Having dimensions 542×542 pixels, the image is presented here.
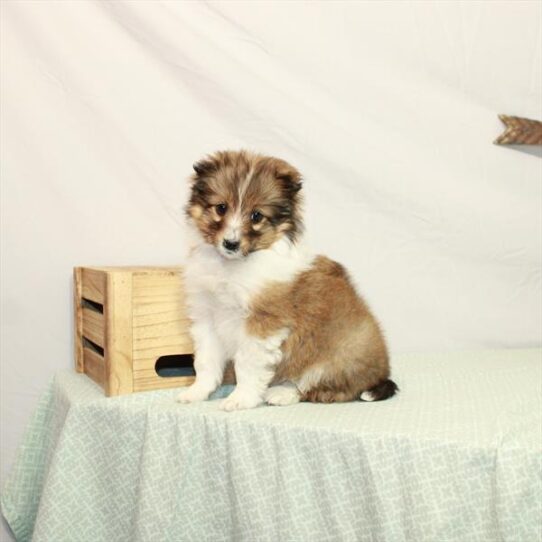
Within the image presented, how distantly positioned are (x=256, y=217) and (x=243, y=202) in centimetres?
6

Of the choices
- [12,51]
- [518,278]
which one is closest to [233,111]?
[12,51]

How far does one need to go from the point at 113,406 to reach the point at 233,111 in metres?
1.40


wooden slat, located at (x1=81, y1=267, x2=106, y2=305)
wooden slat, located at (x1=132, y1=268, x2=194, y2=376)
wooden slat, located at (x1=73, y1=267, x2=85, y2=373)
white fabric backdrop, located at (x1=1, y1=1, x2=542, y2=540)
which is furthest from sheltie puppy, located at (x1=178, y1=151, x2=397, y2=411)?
white fabric backdrop, located at (x1=1, y1=1, x2=542, y2=540)

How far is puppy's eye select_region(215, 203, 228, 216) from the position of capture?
6.60 ft

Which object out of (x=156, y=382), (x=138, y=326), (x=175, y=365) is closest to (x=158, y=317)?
(x=138, y=326)

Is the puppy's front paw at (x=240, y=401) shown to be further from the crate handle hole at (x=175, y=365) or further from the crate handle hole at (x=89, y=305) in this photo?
the crate handle hole at (x=89, y=305)

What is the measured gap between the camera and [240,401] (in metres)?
2.01

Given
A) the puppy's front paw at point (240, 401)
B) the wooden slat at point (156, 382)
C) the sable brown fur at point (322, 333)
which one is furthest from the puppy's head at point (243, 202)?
the wooden slat at point (156, 382)

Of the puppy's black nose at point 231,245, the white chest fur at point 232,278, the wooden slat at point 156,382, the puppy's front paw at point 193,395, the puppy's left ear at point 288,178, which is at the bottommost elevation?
the wooden slat at point 156,382

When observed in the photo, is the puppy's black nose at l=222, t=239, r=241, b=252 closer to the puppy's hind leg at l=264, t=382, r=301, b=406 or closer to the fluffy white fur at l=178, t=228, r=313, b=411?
the fluffy white fur at l=178, t=228, r=313, b=411

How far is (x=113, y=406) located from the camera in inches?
81.7

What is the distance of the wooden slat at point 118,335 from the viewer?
→ 2207 mm

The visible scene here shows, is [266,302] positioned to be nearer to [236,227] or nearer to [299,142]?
[236,227]

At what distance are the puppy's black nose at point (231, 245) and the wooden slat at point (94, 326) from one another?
2.10 feet
